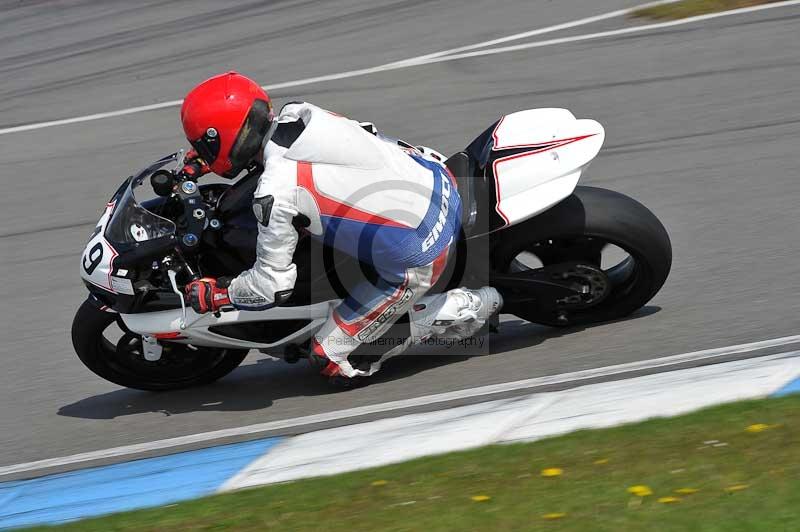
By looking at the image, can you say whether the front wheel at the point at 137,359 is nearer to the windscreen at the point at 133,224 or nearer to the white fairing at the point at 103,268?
the white fairing at the point at 103,268

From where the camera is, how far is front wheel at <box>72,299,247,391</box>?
5.68 m

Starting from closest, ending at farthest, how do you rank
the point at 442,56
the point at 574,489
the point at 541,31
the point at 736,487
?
the point at 736,487 < the point at 574,489 < the point at 442,56 < the point at 541,31

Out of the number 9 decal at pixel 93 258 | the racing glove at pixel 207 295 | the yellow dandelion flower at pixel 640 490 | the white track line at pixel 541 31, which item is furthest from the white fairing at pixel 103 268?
the white track line at pixel 541 31

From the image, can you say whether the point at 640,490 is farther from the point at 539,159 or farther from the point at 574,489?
the point at 539,159

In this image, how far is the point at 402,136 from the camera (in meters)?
8.95

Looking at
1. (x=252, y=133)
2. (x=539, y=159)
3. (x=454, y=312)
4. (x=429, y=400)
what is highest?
(x=252, y=133)

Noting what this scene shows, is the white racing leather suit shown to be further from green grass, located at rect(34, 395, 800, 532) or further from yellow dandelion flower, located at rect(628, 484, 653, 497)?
yellow dandelion flower, located at rect(628, 484, 653, 497)

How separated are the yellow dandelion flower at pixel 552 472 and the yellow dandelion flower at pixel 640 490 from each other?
308 mm

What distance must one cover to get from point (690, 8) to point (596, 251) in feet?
20.1

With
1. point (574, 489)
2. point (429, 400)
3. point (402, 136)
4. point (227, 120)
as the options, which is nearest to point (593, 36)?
point (402, 136)

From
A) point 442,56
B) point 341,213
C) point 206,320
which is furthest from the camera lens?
point 442,56

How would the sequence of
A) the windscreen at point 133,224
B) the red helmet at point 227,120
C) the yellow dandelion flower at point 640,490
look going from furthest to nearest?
the windscreen at point 133,224
the red helmet at point 227,120
the yellow dandelion flower at point 640,490

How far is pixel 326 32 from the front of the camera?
1174 centimetres

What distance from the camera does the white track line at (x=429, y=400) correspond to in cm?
543
